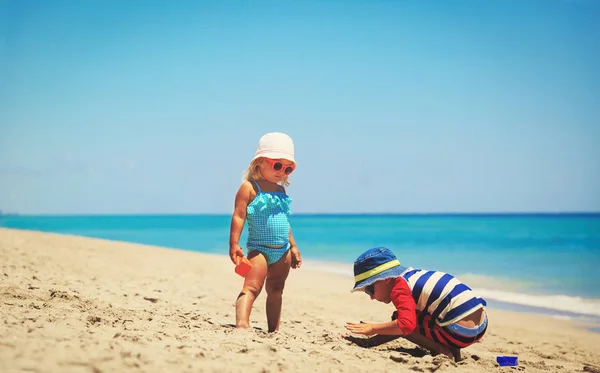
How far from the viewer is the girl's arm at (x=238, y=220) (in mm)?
4059

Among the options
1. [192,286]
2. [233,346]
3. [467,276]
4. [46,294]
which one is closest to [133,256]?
[192,286]

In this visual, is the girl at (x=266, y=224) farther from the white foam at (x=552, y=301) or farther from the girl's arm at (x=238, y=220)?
the white foam at (x=552, y=301)

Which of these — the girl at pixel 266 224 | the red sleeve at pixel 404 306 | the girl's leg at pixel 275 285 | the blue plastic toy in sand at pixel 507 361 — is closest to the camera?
the red sleeve at pixel 404 306

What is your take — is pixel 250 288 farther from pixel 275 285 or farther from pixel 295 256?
pixel 295 256

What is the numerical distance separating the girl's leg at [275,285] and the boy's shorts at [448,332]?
1.00 meters

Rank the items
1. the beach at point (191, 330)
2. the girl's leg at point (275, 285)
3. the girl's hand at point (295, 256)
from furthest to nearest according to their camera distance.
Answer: the girl's hand at point (295, 256) → the girl's leg at point (275, 285) → the beach at point (191, 330)

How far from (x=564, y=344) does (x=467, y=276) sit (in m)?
6.75

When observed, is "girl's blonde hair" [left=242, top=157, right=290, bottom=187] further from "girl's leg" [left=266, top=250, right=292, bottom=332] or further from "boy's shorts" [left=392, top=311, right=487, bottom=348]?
"boy's shorts" [left=392, top=311, right=487, bottom=348]

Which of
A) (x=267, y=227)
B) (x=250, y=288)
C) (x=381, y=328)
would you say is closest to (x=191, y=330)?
(x=250, y=288)

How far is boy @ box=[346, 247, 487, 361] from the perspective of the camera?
357 centimetres

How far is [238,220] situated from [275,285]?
65 centimetres

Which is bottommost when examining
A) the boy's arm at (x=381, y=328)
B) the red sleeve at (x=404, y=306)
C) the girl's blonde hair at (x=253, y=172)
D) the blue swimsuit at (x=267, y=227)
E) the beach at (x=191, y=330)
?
the beach at (x=191, y=330)

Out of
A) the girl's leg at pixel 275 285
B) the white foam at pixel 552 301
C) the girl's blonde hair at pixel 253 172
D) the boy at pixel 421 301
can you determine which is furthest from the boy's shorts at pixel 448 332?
the white foam at pixel 552 301

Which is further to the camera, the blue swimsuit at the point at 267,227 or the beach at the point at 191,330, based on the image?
the blue swimsuit at the point at 267,227
